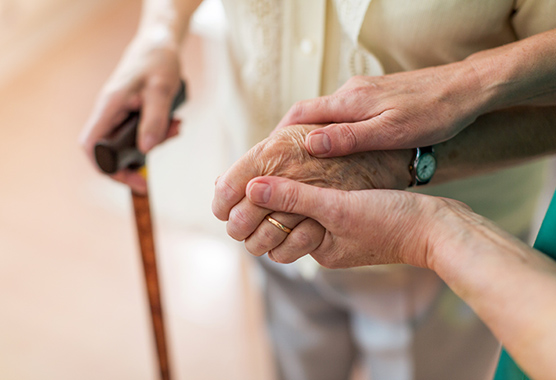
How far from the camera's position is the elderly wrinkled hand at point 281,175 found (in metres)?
0.57

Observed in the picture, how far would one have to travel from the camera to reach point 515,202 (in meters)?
0.96

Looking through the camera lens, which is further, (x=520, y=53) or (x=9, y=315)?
(x=9, y=315)

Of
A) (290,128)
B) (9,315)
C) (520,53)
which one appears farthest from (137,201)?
(9,315)

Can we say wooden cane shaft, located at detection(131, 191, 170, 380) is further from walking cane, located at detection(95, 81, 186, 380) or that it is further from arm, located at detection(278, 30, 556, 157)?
arm, located at detection(278, 30, 556, 157)

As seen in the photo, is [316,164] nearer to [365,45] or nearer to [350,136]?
[350,136]

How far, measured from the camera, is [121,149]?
865mm

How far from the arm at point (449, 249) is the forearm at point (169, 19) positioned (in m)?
0.56

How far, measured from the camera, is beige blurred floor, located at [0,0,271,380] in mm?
1615

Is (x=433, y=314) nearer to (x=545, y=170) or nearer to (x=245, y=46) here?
(x=545, y=170)

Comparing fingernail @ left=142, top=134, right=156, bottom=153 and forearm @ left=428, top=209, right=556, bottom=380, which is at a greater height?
fingernail @ left=142, top=134, right=156, bottom=153

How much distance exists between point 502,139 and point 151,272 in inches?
31.9

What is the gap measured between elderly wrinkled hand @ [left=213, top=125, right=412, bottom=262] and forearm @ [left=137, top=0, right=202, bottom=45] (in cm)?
49

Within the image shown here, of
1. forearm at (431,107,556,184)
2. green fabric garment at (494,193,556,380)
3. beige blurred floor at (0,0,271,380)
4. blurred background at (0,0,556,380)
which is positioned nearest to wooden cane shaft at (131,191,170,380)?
blurred background at (0,0,556,380)

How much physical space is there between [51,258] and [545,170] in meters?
1.77
